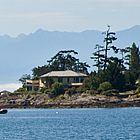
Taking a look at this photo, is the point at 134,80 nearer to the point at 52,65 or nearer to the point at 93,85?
the point at 93,85

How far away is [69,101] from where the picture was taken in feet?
376

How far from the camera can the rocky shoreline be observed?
10638 centimetres

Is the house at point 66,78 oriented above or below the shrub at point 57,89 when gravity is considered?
above

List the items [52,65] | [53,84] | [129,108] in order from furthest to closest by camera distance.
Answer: [52,65] < [53,84] < [129,108]

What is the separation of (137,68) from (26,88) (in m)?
33.2

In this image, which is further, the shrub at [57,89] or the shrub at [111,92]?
the shrub at [57,89]

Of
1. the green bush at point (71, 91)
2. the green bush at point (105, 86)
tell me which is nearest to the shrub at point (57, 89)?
the green bush at point (71, 91)

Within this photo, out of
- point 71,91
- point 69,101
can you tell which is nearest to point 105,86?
point 71,91

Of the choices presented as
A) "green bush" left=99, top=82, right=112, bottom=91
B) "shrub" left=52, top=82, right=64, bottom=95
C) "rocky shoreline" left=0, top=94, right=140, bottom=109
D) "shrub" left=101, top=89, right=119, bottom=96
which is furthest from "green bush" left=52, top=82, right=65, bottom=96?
"shrub" left=101, top=89, right=119, bottom=96

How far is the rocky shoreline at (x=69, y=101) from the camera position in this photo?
106 m

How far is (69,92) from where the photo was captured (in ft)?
383

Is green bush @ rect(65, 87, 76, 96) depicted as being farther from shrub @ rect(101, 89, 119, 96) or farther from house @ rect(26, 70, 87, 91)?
house @ rect(26, 70, 87, 91)

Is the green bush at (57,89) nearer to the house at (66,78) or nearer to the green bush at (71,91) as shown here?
the green bush at (71,91)

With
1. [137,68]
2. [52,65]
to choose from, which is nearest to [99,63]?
[137,68]
